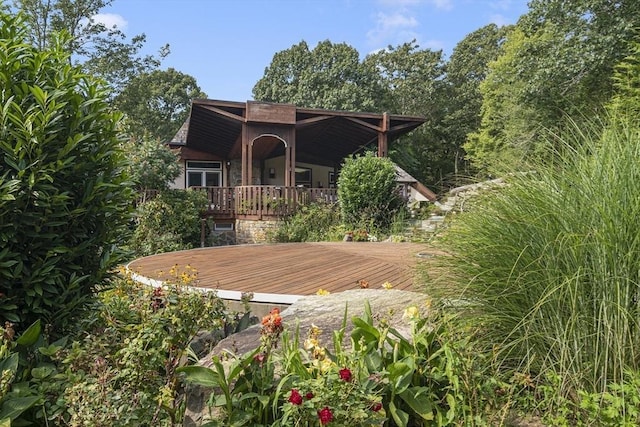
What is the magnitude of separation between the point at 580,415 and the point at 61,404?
168 cm

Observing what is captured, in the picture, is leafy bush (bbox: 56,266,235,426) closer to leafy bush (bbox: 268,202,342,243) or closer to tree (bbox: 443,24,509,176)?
leafy bush (bbox: 268,202,342,243)

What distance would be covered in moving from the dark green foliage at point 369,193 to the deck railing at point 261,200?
4.85ft

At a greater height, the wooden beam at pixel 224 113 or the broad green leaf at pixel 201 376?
the wooden beam at pixel 224 113

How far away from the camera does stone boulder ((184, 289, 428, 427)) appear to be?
143 cm

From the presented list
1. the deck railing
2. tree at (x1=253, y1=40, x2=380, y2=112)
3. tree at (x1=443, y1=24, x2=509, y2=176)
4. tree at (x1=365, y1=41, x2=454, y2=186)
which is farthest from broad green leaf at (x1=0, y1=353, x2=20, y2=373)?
tree at (x1=443, y1=24, x2=509, y2=176)

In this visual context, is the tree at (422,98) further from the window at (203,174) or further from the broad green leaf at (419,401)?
the broad green leaf at (419,401)

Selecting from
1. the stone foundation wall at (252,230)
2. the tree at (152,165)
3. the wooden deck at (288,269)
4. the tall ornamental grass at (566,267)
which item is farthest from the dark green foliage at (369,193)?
the tall ornamental grass at (566,267)

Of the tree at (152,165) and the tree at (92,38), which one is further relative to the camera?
the tree at (92,38)

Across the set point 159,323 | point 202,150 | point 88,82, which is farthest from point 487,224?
point 202,150

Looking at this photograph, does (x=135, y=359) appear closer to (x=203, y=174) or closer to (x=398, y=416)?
(x=398, y=416)

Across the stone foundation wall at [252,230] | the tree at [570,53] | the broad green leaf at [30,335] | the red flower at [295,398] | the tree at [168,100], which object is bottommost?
the stone foundation wall at [252,230]

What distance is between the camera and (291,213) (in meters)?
10.2

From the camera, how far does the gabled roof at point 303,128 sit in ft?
34.9

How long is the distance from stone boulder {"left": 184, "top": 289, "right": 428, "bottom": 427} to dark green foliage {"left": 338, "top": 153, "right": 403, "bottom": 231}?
21.0 feet
